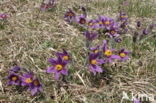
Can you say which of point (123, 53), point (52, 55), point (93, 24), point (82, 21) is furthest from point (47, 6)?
point (123, 53)

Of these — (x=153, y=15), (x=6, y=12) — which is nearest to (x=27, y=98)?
(x=6, y=12)

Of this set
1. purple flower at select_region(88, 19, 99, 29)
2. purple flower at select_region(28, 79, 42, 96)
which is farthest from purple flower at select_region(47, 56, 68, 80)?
purple flower at select_region(88, 19, 99, 29)

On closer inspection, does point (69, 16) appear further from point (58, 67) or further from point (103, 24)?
point (58, 67)

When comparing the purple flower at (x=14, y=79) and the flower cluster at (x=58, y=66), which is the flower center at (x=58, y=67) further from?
the purple flower at (x=14, y=79)

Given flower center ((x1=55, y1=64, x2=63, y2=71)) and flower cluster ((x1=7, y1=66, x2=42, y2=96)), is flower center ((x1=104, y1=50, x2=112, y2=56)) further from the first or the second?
flower cluster ((x1=7, y1=66, x2=42, y2=96))

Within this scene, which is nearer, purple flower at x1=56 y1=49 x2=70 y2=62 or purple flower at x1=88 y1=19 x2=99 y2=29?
purple flower at x1=56 y1=49 x2=70 y2=62

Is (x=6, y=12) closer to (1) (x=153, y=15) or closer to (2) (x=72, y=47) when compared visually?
(2) (x=72, y=47)

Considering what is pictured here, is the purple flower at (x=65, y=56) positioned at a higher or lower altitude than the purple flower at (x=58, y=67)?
higher

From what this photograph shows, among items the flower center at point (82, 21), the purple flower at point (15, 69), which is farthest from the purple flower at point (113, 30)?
the purple flower at point (15, 69)

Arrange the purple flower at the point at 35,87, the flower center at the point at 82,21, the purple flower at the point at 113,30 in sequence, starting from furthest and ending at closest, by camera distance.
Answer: the flower center at the point at 82,21 → the purple flower at the point at 113,30 → the purple flower at the point at 35,87
